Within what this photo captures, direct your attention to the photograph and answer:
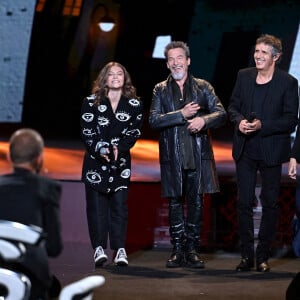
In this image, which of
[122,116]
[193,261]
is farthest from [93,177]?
[193,261]

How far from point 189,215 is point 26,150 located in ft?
8.43

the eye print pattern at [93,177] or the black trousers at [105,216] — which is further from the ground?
the eye print pattern at [93,177]

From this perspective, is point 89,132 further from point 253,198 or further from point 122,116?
point 253,198

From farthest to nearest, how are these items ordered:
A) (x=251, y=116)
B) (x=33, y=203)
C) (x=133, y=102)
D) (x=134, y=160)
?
(x=134, y=160) → (x=133, y=102) → (x=251, y=116) → (x=33, y=203)

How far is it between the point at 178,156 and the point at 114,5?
2.71 metres

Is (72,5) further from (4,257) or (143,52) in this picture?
(4,257)

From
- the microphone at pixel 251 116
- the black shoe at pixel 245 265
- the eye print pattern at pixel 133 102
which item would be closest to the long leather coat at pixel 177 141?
the eye print pattern at pixel 133 102

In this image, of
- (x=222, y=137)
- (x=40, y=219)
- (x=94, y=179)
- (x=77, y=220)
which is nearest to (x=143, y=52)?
(x=222, y=137)

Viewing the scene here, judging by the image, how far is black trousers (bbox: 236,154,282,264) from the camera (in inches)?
235

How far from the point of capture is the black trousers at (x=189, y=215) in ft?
20.1

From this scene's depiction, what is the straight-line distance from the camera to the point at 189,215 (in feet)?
20.2

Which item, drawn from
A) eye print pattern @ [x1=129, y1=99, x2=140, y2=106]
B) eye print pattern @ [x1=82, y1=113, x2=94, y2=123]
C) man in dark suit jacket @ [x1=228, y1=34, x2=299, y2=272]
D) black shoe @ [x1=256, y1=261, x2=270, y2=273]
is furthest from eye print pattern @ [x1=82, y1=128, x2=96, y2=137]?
black shoe @ [x1=256, y1=261, x2=270, y2=273]

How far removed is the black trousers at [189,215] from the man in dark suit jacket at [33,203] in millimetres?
2473

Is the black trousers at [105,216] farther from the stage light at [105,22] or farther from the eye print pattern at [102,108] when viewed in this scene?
the stage light at [105,22]
